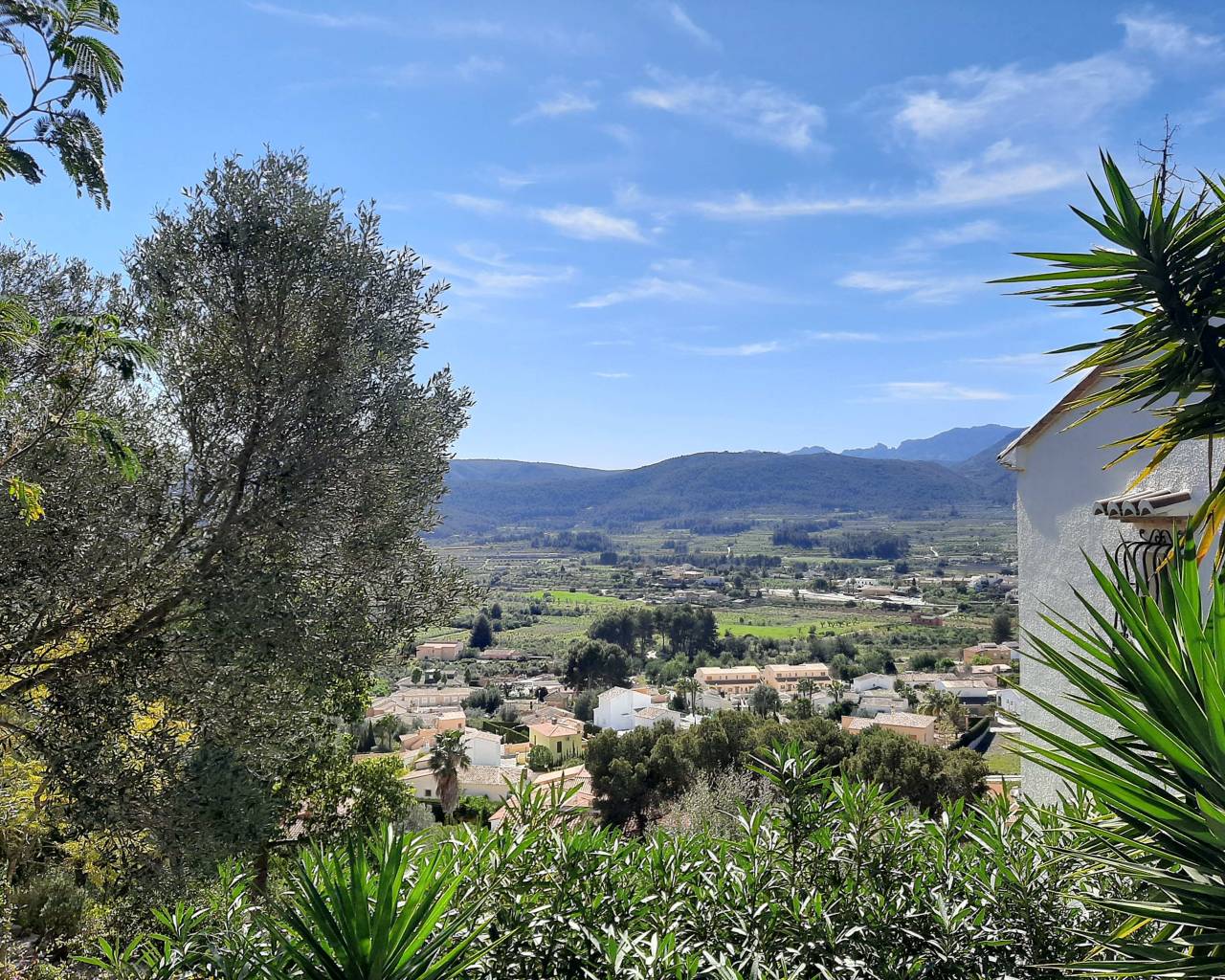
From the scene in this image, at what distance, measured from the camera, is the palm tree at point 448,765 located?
21969 mm

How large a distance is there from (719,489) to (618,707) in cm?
14313

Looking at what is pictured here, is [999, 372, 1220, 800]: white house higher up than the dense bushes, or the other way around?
[999, 372, 1220, 800]: white house

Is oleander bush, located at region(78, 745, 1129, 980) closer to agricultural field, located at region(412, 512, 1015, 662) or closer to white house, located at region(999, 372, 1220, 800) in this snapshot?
white house, located at region(999, 372, 1220, 800)

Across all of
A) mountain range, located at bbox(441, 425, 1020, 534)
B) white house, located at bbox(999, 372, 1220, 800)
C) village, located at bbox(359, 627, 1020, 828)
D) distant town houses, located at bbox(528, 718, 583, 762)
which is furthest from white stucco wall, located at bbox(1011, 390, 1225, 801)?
mountain range, located at bbox(441, 425, 1020, 534)

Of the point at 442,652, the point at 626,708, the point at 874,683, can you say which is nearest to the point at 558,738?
the point at 626,708

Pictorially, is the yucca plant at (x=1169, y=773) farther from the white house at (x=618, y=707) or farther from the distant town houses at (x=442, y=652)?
the distant town houses at (x=442, y=652)

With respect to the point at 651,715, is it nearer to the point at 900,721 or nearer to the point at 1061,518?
the point at 900,721

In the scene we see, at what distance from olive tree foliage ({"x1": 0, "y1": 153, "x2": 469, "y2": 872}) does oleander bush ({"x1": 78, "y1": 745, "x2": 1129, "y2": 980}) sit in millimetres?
3582

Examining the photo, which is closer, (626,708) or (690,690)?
(626,708)

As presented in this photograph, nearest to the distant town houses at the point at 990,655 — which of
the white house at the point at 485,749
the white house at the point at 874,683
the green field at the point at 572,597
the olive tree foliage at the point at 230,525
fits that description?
the white house at the point at 874,683

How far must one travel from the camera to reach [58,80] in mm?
4219

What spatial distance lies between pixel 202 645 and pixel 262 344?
102 inches

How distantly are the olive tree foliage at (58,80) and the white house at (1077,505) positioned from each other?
21.1ft

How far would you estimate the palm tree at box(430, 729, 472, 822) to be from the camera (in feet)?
72.1
